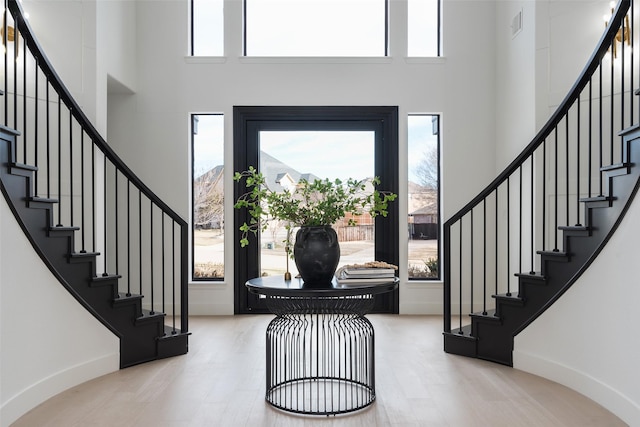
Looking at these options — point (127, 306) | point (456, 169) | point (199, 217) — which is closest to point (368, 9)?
point (456, 169)

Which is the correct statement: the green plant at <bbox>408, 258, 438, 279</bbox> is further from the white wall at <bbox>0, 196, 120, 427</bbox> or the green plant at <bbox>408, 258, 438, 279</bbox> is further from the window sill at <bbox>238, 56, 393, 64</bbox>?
the white wall at <bbox>0, 196, 120, 427</bbox>

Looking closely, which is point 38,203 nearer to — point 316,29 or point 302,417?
point 302,417

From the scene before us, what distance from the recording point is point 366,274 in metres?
2.96

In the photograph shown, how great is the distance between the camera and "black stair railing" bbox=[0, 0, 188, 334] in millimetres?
3348

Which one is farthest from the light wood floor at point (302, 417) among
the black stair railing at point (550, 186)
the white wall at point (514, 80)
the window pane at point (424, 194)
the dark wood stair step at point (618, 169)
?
the white wall at point (514, 80)

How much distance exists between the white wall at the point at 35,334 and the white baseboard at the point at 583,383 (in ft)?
9.03

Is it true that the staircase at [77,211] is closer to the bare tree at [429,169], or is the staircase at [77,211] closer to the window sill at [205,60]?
the window sill at [205,60]

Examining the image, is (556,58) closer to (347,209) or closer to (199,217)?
(347,209)

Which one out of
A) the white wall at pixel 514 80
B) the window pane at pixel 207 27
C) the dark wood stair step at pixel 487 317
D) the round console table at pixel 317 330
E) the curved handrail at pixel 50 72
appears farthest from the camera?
the window pane at pixel 207 27

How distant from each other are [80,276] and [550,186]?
3.83 metres

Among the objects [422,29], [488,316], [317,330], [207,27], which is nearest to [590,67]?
[488,316]

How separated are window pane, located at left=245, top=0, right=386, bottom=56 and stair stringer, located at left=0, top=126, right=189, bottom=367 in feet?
10.7

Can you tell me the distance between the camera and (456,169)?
5789 mm

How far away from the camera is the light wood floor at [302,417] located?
273 cm
